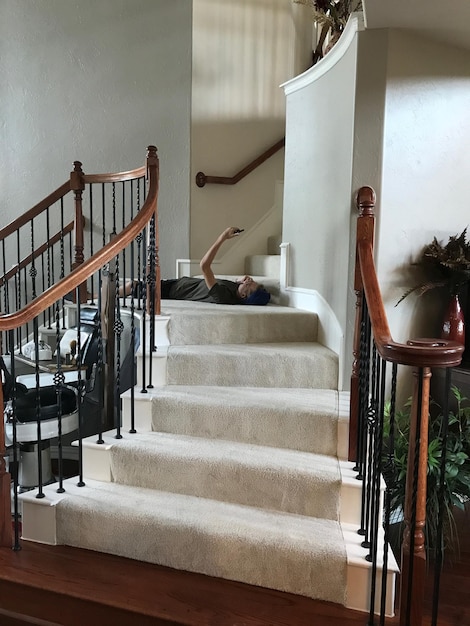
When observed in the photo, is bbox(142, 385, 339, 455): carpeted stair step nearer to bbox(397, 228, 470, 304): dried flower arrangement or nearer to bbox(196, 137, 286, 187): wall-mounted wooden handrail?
bbox(397, 228, 470, 304): dried flower arrangement

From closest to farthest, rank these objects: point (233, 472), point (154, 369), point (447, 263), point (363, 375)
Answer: point (363, 375)
point (233, 472)
point (447, 263)
point (154, 369)

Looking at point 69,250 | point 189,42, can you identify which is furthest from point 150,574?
point 189,42

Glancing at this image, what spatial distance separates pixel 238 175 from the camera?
4672mm

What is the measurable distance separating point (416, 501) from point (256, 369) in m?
1.40

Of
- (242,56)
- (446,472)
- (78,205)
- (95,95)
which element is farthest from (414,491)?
(95,95)

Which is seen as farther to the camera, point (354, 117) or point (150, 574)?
point (354, 117)

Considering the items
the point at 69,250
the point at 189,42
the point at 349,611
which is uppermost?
the point at 189,42

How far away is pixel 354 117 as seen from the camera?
272cm

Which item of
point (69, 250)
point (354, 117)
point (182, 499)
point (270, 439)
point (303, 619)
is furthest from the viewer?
point (69, 250)

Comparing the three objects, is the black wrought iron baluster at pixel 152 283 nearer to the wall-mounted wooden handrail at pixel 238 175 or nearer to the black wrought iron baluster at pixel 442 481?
the black wrought iron baluster at pixel 442 481

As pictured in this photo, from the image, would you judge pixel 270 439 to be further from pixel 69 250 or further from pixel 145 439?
pixel 69 250

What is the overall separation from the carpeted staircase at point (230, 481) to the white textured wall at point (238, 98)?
209cm

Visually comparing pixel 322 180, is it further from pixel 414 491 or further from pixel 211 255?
pixel 414 491

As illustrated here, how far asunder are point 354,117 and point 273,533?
2060mm
